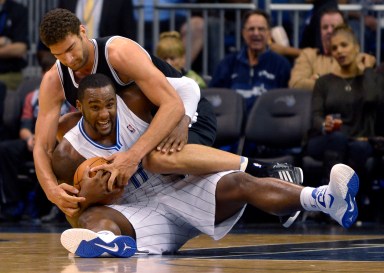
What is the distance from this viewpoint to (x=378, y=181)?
30.8 feet

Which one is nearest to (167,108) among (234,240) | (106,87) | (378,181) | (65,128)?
(106,87)

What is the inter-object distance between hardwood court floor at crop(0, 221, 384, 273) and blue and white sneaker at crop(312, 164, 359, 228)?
0.66 feet

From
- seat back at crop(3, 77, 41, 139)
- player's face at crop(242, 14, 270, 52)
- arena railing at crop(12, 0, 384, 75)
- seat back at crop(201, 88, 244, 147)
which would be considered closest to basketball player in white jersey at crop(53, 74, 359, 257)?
seat back at crop(201, 88, 244, 147)

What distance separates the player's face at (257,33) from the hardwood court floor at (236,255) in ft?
8.20

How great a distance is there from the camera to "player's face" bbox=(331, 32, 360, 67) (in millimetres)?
9203

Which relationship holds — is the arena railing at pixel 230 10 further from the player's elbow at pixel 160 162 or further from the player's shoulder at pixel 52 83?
the player's elbow at pixel 160 162

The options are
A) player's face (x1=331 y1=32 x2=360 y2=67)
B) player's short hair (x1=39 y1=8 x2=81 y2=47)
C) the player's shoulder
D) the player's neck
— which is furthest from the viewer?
player's face (x1=331 y1=32 x2=360 y2=67)

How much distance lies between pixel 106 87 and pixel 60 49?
285 mm

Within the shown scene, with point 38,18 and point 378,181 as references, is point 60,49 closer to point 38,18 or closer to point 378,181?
point 378,181

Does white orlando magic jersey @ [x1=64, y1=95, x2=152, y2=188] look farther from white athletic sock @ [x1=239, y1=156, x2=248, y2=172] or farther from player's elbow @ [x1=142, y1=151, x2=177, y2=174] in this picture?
white athletic sock @ [x1=239, y1=156, x2=248, y2=172]

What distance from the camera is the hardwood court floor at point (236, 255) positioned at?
4602 mm

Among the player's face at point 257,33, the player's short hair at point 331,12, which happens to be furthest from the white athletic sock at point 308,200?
the player's short hair at point 331,12

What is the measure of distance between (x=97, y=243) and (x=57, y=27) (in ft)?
3.51

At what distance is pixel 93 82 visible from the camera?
215 inches
